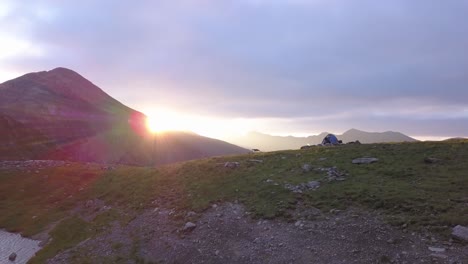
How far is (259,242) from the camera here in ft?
96.3

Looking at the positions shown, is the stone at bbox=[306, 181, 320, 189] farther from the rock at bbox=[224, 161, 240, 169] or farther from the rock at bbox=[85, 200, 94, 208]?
the rock at bbox=[85, 200, 94, 208]

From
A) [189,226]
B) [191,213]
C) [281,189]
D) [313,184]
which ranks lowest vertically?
[189,226]

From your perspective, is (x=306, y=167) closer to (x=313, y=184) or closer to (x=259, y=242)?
(x=313, y=184)

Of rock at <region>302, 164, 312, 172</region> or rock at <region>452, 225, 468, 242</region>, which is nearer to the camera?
rock at <region>452, 225, 468, 242</region>

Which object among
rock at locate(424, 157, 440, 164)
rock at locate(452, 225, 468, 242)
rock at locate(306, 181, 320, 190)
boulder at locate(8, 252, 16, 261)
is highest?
rock at locate(424, 157, 440, 164)

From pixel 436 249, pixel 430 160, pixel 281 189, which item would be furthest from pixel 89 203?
pixel 436 249

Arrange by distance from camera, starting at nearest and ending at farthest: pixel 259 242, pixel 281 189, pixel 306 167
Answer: pixel 259 242
pixel 281 189
pixel 306 167

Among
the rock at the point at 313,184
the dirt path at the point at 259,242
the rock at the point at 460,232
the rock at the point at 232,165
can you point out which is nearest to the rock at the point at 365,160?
the rock at the point at 313,184

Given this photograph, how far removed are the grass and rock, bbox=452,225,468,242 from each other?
2.65ft

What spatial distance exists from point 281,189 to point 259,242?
898cm

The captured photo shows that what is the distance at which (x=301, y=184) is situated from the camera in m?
37.8

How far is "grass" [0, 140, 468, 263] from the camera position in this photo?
100.0ft

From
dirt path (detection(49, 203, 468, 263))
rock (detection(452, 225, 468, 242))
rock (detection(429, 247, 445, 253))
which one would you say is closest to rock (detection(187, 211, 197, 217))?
dirt path (detection(49, 203, 468, 263))

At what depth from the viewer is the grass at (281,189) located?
30469mm
